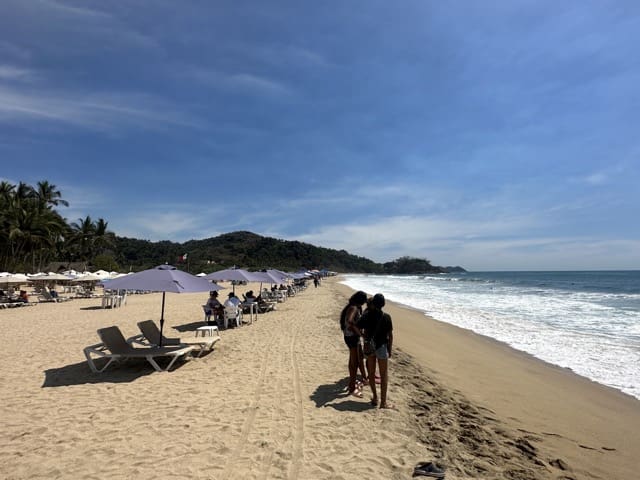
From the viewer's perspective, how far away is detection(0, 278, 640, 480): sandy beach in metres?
3.57

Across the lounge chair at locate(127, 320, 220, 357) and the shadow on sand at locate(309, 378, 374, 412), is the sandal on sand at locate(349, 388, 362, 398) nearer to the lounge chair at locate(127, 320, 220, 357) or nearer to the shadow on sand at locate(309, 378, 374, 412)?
the shadow on sand at locate(309, 378, 374, 412)

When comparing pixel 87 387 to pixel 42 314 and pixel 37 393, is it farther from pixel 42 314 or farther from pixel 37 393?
pixel 42 314

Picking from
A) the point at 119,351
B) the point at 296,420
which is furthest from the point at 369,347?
the point at 119,351

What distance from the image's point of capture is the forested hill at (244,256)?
84.3 metres

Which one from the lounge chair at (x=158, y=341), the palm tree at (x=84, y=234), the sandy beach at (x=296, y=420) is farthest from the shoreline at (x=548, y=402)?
the palm tree at (x=84, y=234)

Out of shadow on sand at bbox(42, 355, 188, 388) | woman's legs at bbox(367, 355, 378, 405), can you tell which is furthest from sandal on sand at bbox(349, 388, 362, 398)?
shadow on sand at bbox(42, 355, 188, 388)

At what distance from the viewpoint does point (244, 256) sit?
108562 mm

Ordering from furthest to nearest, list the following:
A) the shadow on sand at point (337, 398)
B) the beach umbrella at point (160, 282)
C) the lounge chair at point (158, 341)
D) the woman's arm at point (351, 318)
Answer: the lounge chair at point (158, 341) → the beach umbrella at point (160, 282) → the woman's arm at point (351, 318) → the shadow on sand at point (337, 398)

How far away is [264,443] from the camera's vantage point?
3.95 meters

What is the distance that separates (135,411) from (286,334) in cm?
590

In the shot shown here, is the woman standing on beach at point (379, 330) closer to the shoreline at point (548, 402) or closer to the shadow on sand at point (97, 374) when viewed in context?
the shoreline at point (548, 402)

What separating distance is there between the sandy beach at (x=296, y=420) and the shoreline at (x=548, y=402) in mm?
30

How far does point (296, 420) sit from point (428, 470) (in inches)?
66.8

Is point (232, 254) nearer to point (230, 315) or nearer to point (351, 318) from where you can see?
point (230, 315)
